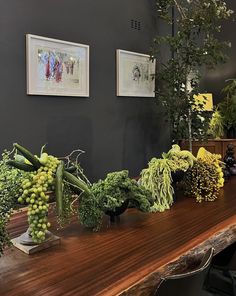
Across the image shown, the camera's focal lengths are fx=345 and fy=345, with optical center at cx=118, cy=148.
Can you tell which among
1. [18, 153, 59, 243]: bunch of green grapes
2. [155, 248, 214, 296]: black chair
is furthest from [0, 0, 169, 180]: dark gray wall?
[155, 248, 214, 296]: black chair

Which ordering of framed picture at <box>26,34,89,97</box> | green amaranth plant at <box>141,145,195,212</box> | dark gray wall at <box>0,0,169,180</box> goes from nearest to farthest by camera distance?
1. green amaranth plant at <box>141,145,195,212</box>
2. dark gray wall at <box>0,0,169,180</box>
3. framed picture at <box>26,34,89,97</box>

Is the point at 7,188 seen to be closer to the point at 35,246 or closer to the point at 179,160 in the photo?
the point at 35,246

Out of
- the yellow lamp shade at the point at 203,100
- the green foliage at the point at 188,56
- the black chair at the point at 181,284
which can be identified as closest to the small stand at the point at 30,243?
the black chair at the point at 181,284

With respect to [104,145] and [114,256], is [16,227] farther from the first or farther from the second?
[104,145]

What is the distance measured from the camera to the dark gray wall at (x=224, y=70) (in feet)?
18.9

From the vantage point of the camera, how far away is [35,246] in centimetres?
140

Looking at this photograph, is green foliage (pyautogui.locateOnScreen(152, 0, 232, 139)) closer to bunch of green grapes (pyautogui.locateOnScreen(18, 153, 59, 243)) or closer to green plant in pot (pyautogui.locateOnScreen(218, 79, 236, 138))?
green plant in pot (pyautogui.locateOnScreen(218, 79, 236, 138))

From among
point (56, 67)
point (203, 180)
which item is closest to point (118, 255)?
point (203, 180)

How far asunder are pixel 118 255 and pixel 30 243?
0.36m

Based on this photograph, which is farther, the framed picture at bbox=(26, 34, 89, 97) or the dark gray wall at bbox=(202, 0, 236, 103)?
the dark gray wall at bbox=(202, 0, 236, 103)

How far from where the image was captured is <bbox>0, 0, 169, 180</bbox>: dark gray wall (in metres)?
2.93

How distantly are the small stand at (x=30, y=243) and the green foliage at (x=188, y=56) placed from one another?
9.12ft

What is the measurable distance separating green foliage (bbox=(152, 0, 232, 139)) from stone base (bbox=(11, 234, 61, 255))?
2.77 meters

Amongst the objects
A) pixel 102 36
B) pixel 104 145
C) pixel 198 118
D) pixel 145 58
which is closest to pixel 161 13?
pixel 145 58
